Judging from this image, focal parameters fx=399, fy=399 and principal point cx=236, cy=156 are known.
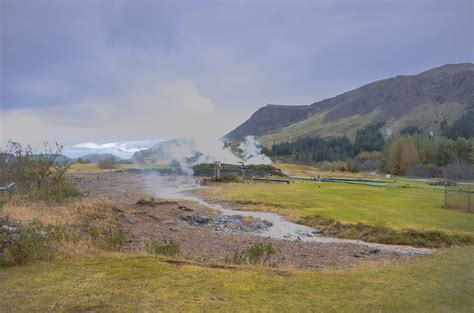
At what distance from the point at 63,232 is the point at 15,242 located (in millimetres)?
1924

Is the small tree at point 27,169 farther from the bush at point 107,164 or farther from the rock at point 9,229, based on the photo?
the bush at point 107,164

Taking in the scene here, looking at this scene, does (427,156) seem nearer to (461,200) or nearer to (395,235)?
(461,200)

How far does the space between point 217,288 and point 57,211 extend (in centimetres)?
1464

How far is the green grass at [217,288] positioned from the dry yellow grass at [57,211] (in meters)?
6.93

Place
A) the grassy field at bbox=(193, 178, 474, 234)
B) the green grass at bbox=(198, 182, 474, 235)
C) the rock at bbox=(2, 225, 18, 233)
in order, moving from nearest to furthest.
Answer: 1. the rock at bbox=(2, 225, 18, 233)
2. the green grass at bbox=(198, 182, 474, 235)
3. the grassy field at bbox=(193, 178, 474, 234)

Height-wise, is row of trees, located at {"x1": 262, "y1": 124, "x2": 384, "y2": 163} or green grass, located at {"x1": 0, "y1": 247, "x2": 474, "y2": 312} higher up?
row of trees, located at {"x1": 262, "y1": 124, "x2": 384, "y2": 163}

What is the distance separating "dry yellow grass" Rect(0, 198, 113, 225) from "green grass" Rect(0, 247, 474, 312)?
6930mm

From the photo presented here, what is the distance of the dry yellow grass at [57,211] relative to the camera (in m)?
16.8

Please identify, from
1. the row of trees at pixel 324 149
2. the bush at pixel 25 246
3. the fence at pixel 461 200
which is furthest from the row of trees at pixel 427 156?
the bush at pixel 25 246

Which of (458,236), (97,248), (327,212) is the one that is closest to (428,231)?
(458,236)

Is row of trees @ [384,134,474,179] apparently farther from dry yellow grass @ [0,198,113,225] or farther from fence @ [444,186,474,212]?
dry yellow grass @ [0,198,113,225]

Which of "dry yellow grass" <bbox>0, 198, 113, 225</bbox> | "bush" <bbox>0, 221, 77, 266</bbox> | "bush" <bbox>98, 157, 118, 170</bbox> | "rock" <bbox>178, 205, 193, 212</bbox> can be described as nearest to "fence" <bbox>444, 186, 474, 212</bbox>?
"rock" <bbox>178, 205, 193, 212</bbox>

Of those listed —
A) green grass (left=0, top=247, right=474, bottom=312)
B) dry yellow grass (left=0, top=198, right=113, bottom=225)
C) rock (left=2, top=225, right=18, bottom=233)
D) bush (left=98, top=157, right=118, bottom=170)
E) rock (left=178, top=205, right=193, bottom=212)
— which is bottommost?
rock (left=178, top=205, right=193, bottom=212)

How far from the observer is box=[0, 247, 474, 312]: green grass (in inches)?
296
